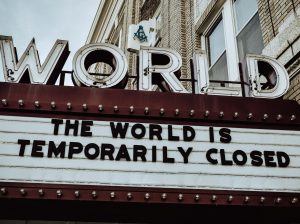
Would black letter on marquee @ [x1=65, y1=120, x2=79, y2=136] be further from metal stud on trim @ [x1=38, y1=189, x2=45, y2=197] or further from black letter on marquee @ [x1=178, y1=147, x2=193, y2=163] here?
black letter on marquee @ [x1=178, y1=147, x2=193, y2=163]

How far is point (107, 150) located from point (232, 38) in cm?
472

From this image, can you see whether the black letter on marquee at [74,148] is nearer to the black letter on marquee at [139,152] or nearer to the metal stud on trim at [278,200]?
the black letter on marquee at [139,152]

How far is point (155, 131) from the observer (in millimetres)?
4277

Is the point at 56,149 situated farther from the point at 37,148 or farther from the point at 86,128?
the point at 86,128

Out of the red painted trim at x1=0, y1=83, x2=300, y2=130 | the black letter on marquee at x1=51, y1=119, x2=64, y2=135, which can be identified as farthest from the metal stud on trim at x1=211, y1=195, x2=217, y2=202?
the black letter on marquee at x1=51, y1=119, x2=64, y2=135

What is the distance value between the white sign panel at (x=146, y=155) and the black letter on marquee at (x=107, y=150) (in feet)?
0.03

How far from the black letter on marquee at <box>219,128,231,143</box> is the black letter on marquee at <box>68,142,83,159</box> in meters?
1.55

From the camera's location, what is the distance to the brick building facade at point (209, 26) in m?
5.53

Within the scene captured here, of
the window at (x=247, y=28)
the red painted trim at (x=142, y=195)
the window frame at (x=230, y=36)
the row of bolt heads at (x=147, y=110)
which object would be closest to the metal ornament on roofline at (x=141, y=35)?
the window frame at (x=230, y=36)

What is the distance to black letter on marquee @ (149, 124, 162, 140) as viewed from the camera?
4.25m

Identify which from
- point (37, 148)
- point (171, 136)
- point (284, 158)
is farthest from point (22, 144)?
point (284, 158)

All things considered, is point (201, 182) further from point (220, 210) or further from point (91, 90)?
point (91, 90)

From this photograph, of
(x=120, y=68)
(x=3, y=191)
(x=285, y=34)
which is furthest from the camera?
(x=285, y=34)

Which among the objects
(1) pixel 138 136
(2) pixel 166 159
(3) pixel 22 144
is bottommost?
(2) pixel 166 159
